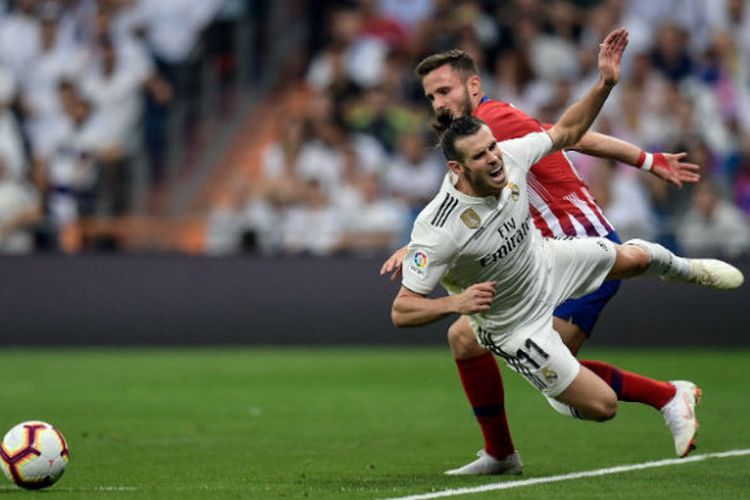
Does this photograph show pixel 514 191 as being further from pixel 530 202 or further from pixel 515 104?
pixel 515 104

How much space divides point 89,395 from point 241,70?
7.80 meters

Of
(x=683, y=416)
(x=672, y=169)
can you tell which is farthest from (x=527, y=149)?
(x=683, y=416)

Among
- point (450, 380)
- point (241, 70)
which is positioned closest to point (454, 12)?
point (241, 70)

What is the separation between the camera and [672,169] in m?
8.99

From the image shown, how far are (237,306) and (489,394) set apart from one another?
10367 millimetres

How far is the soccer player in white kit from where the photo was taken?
7906mm

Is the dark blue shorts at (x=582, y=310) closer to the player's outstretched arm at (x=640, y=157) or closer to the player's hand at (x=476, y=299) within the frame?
the player's outstretched arm at (x=640, y=157)

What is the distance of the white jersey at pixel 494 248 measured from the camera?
794cm

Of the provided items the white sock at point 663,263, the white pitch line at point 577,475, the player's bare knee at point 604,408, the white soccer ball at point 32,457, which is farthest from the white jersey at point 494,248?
the white soccer ball at point 32,457

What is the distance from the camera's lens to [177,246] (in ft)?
62.7

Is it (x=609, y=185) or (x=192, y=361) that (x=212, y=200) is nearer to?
(x=192, y=361)

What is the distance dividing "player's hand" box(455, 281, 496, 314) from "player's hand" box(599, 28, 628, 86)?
145 cm

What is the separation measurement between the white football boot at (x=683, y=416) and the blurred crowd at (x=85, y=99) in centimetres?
1159

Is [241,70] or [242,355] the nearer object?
[242,355]
